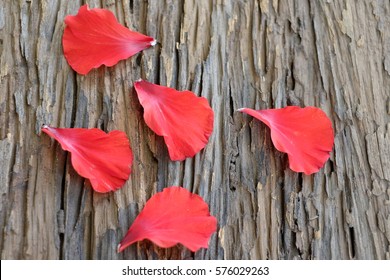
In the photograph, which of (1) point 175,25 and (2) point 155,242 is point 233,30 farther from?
(2) point 155,242

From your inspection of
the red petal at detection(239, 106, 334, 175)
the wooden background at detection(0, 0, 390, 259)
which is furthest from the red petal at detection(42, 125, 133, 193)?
the red petal at detection(239, 106, 334, 175)

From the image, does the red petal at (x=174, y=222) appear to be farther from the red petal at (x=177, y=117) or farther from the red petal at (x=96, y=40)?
the red petal at (x=96, y=40)

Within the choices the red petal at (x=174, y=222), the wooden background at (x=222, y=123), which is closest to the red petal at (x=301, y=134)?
the wooden background at (x=222, y=123)

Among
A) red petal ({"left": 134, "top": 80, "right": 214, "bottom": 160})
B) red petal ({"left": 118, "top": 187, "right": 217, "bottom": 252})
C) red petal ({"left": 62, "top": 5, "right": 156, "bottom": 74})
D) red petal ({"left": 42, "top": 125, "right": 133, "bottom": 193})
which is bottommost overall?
red petal ({"left": 118, "top": 187, "right": 217, "bottom": 252})

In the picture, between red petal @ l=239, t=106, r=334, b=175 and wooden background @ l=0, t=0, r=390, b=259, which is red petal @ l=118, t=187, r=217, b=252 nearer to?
wooden background @ l=0, t=0, r=390, b=259

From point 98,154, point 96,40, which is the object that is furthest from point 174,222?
point 96,40

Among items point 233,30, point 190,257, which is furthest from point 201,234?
point 233,30
